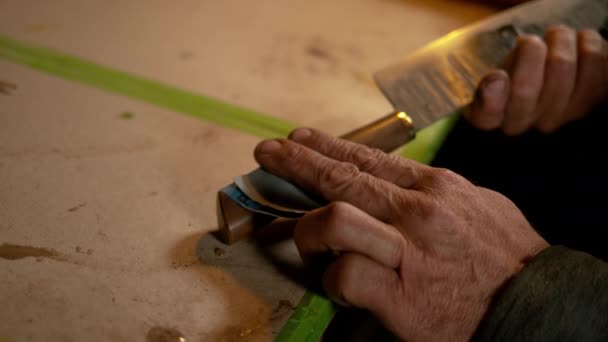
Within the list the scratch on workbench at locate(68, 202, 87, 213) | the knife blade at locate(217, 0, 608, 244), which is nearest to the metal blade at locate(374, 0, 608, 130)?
the knife blade at locate(217, 0, 608, 244)

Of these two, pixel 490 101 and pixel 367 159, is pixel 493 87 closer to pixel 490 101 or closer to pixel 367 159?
pixel 490 101

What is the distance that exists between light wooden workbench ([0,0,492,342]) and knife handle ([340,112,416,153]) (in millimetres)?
132

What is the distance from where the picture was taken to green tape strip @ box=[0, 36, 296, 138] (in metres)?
0.76

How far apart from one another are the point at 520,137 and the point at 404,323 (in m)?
0.53

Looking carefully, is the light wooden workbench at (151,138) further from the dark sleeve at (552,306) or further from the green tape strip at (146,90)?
the dark sleeve at (552,306)

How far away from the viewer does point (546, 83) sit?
2.51ft

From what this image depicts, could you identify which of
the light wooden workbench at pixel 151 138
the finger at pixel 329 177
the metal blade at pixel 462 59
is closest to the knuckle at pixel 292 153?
the finger at pixel 329 177

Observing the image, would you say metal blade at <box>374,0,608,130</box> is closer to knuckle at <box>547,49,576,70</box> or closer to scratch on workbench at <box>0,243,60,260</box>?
knuckle at <box>547,49,576,70</box>

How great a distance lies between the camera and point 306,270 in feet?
1.79

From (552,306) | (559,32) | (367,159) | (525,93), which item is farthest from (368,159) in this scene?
(559,32)

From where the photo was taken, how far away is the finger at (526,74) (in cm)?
74

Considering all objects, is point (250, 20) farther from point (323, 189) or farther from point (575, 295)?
point (575, 295)

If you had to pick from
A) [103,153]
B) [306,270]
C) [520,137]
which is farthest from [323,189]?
[520,137]

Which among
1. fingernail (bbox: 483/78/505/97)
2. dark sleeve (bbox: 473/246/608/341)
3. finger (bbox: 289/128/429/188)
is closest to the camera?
dark sleeve (bbox: 473/246/608/341)
